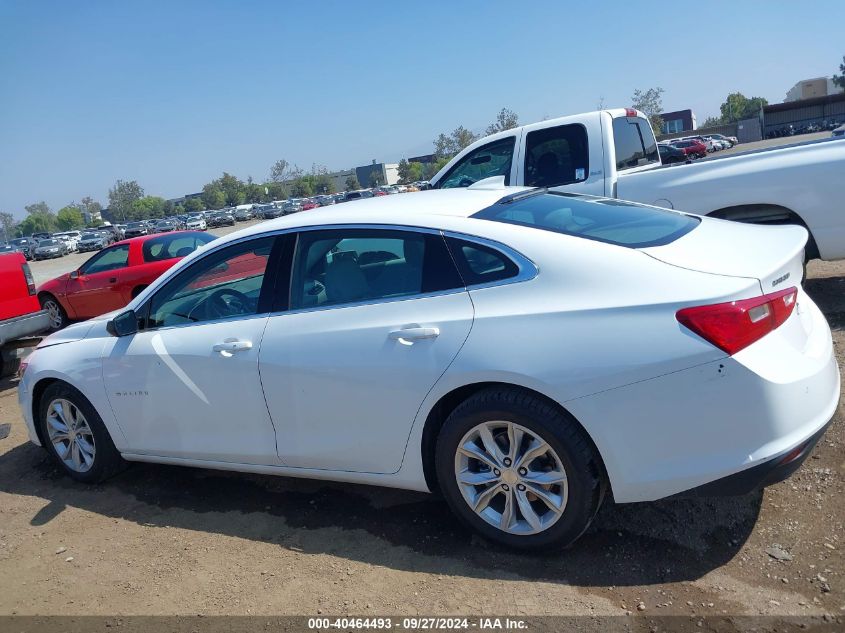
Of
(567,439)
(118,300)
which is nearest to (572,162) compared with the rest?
(567,439)

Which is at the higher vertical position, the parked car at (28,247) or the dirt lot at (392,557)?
the parked car at (28,247)

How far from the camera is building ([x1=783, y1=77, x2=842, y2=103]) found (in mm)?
98500

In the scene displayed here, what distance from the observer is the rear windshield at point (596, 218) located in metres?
3.12

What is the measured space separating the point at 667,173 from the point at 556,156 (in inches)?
51.2

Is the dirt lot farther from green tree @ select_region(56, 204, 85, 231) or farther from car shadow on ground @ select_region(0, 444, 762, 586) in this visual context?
green tree @ select_region(56, 204, 85, 231)

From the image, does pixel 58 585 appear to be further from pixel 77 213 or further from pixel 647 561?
pixel 77 213

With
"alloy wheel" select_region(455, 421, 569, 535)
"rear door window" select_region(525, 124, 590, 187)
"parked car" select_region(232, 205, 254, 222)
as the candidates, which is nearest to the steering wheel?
"alloy wheel" select_region(455, 421, 569, 535)

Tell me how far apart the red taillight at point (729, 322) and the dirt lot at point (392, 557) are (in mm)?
1010

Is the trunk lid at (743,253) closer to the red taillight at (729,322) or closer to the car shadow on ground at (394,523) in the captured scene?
the red taillight at (729,322)

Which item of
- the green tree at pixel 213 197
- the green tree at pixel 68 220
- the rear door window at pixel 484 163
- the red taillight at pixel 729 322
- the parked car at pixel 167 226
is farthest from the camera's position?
the green tree at pixel 68 220

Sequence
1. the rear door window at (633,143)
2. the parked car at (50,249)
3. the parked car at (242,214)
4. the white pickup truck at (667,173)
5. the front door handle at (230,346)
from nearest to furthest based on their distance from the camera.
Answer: the front door handle at (230,346), the white pickup truck at (667,173), the rear door window at (633,143), the parked car at (50,249), the parked car at (242,214)

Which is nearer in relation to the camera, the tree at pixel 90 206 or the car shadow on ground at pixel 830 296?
the car shadow on ground at pixel 830 296

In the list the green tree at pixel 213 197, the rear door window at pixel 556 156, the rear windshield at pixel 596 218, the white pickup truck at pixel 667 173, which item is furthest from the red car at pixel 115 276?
the green tree at pixel 213 197

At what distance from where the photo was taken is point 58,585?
3338mm
